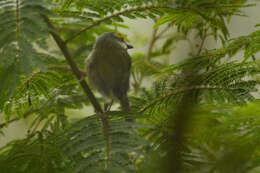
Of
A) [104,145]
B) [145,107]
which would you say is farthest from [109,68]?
[104,145]

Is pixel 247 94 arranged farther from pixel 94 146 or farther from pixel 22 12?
pixel 22 12

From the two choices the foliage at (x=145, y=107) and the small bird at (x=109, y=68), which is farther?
the small bird at (x=109, y=68)

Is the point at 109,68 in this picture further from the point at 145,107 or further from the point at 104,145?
the point at 104,145

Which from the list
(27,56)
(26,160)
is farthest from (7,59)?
(26,160)

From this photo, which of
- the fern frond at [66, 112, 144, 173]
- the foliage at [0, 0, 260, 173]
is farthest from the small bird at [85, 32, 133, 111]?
the fern frond at [66, 112, 144, 173]

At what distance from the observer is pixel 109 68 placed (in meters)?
0.69

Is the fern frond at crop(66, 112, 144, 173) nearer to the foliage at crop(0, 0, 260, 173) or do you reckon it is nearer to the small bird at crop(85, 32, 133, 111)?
the foliage at crop(0, 0, 260, 173)

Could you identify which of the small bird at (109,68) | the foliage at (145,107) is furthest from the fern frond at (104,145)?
the small bird at (109,68)

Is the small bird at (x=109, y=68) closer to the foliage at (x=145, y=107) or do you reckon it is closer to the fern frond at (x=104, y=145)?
the foliage at (x=145, y=107)

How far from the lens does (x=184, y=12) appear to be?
0.59m

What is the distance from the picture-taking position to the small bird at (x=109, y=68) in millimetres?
693

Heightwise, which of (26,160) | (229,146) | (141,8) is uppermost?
(141,8)

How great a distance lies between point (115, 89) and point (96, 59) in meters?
0.09

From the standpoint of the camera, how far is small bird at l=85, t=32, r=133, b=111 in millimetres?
693
